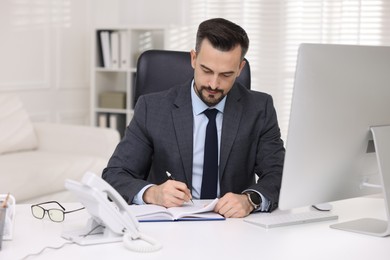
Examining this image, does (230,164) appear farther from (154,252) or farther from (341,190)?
(154,252)

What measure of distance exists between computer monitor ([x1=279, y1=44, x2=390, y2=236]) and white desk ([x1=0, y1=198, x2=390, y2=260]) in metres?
0.09

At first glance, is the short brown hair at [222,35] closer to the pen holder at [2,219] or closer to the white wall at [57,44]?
the pen holder at [2,219]

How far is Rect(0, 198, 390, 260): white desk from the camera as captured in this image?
4.96ft

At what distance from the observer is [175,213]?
1824mm

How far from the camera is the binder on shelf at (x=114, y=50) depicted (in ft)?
16.7

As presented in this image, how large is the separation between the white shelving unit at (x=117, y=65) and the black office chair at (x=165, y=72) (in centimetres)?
250

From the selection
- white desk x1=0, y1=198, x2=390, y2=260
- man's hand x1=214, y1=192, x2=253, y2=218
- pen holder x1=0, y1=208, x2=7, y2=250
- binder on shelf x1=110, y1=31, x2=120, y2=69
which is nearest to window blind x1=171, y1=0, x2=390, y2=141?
binder on shelf x1=110, y1=31, x2=120, y2=69

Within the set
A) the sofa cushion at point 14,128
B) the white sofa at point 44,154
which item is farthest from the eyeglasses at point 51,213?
the sofa cushion at point 14,128

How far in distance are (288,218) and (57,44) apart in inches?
142

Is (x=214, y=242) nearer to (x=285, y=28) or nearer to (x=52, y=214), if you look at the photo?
(x=52, y=214)

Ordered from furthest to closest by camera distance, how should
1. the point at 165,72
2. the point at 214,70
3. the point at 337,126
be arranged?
the point at 165,72, the point at 214,70, the point at 337,126

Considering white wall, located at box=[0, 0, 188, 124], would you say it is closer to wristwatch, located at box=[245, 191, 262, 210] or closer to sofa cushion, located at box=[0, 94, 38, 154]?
sofa cushion, located at box=[0, 94, 38, 154]

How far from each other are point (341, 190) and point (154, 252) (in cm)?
57

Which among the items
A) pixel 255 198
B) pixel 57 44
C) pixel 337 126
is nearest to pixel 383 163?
pixel 337 126
